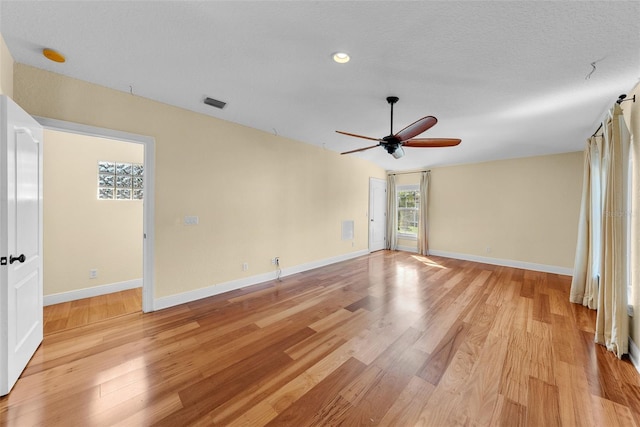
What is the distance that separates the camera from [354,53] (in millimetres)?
1922

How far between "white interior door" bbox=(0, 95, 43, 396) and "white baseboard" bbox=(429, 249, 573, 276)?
7.18 meters

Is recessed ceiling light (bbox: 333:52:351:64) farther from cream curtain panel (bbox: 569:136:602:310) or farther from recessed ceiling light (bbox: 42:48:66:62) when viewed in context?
cream curtain panel (bbox: 569:136:602:310)

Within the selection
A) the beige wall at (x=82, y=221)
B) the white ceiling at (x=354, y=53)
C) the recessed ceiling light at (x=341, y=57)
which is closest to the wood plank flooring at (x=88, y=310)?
the beige wall at (x=82, y=221)

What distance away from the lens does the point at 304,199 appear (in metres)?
4.79

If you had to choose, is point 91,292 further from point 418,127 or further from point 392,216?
point 392,216

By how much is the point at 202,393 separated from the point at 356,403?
1.09 m

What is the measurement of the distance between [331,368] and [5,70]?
145 inches

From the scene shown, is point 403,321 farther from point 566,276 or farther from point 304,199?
point 566,276

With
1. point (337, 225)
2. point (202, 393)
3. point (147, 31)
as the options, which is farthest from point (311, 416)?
point (337, 225)

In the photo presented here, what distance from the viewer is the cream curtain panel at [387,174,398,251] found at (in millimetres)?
7168

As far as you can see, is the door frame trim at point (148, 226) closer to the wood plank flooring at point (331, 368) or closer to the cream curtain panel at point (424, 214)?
the wood plank flooring at point (331, 368)

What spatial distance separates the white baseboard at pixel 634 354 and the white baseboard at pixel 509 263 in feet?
11.1

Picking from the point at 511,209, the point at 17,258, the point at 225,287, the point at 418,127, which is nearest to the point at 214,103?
the point at 17,258

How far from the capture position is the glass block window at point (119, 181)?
3.46 m
